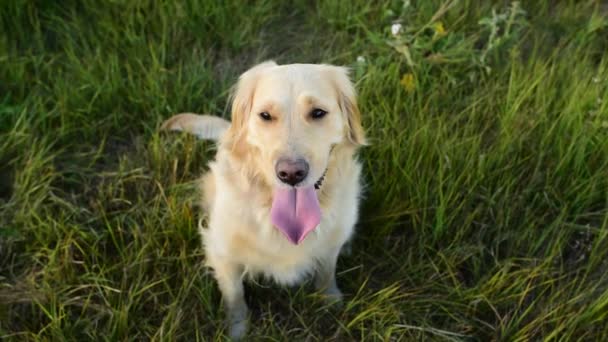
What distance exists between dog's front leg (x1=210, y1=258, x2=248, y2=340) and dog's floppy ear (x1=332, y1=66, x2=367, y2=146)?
733 millimetres

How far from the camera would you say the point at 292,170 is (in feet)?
6.16

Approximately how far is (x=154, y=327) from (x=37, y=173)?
3.38 feet

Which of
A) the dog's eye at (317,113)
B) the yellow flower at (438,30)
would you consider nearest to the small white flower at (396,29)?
the yellow flower at (438,30)

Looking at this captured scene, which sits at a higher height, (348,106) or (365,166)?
(348,106)

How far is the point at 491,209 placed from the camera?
279 cm

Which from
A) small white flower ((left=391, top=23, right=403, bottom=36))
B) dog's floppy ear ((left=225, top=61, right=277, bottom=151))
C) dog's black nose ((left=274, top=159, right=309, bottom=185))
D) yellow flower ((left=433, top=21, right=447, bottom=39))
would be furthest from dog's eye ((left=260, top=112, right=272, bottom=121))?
yellow flower ((left=433, top=21, right=447, bottom=39))

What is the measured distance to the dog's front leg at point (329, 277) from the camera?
248cm

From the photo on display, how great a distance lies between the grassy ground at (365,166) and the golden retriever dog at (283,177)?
289 mm

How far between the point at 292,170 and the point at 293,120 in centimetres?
20

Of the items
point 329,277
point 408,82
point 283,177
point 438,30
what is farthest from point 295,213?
point 438,30

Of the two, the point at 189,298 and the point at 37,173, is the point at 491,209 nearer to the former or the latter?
the point at 189,298

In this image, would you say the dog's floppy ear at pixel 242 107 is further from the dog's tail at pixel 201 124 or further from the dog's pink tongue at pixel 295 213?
the dog's tail at pixel 201 124

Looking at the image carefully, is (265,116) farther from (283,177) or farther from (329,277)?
(329,277)

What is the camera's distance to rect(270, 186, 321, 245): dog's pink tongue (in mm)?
2115
